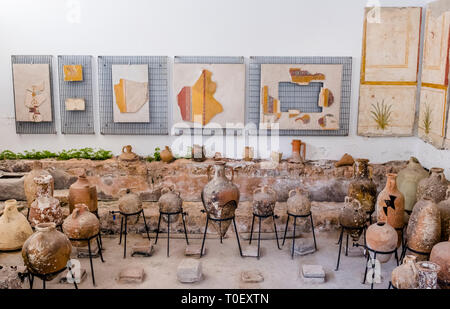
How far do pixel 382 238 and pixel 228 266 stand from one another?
194cm

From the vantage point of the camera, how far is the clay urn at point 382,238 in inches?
203

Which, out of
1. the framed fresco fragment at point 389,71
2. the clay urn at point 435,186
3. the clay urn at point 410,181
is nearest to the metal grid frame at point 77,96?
the framed fresco fragment at point 389,71

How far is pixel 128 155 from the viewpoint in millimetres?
7477

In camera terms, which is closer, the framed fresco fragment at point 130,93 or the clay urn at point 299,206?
the clay urn at point 299,206

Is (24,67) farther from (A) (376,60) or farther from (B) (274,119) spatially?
(A) (376,60)

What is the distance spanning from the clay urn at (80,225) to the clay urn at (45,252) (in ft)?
2.34

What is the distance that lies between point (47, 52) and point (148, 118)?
1976 mm

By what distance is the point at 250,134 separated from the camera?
301 inches

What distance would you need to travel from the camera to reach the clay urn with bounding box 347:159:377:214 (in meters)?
6.14

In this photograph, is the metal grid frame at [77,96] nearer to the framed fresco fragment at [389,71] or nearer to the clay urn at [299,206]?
the clay urn at [299,206]

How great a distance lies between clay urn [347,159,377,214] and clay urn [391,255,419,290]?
71.6 inches

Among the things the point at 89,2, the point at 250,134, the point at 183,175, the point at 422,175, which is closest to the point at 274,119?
the point at 250,134

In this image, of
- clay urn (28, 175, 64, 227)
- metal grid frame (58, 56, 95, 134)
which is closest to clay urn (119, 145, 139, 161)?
metal grid frame (58, 56, 95, 134)

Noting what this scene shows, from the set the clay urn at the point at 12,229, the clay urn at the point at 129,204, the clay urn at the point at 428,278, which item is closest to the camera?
the clay urn at the point at 428,278
